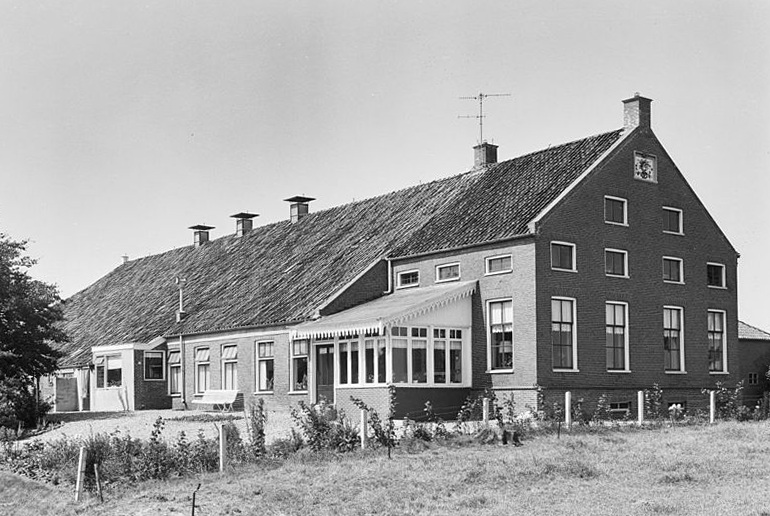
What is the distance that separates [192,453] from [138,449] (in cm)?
130

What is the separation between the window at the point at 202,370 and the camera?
43781mm

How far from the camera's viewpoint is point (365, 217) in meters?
44.8

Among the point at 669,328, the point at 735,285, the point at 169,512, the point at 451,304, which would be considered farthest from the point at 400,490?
the point at 735,285

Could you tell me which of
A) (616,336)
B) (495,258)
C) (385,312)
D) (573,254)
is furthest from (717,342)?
(385,312)

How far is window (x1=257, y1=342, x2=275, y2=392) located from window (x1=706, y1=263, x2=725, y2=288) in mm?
16671

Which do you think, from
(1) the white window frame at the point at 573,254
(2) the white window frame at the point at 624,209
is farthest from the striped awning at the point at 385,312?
(2) the white window frame at the point at 624,209

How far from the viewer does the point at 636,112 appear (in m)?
36.2

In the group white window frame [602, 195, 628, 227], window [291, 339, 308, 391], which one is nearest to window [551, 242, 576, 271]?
white window frame [602, 195, 628, 227]

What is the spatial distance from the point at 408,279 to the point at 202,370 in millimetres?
11551

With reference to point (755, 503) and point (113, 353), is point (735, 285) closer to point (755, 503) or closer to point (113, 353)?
point (755, 503)

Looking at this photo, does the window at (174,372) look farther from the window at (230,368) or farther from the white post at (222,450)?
the white post at (222,450)

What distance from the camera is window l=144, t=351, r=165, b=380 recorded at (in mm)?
46375

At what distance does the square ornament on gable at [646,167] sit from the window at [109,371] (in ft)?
81.9

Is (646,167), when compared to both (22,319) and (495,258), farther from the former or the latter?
(22,319)
